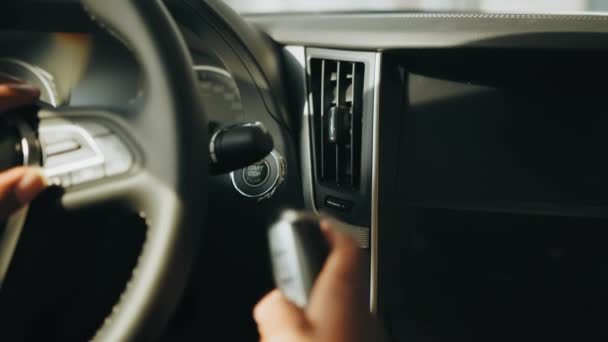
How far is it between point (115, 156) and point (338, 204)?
Answer: 62 centimetres

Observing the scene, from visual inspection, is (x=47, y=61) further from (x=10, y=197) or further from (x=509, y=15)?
(x=509, y=15)

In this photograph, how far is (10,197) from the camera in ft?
2.20

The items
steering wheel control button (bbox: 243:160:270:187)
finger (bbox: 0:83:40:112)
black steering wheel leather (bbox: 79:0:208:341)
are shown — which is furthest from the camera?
steering wheel control button (bbox: 243:160:270:187)

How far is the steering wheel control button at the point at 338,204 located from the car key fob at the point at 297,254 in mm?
483

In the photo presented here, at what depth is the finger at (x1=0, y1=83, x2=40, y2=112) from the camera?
702 millimetres

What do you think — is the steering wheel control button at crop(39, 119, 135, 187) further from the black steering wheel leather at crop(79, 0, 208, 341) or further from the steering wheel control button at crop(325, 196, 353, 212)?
the steering wheel control button at crop(325, 196, 353, 212)

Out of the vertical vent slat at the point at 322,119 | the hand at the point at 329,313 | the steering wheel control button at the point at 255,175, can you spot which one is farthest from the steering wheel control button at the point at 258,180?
the hand at the point at 329,313

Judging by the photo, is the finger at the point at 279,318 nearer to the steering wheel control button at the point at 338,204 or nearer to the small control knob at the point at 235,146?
the small control knob at the point at 235,146

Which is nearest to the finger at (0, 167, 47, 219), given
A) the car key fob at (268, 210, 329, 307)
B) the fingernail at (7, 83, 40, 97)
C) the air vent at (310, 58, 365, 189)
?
the fingernail at (7, 83, 40, 97)

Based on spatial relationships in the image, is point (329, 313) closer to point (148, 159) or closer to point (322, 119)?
point (148, 159)

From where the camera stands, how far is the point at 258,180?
108 centimetres

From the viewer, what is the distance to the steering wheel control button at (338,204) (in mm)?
1210

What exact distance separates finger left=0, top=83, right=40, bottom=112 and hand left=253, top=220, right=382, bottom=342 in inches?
14.2

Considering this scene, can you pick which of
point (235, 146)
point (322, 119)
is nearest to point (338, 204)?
point (322, 119)
